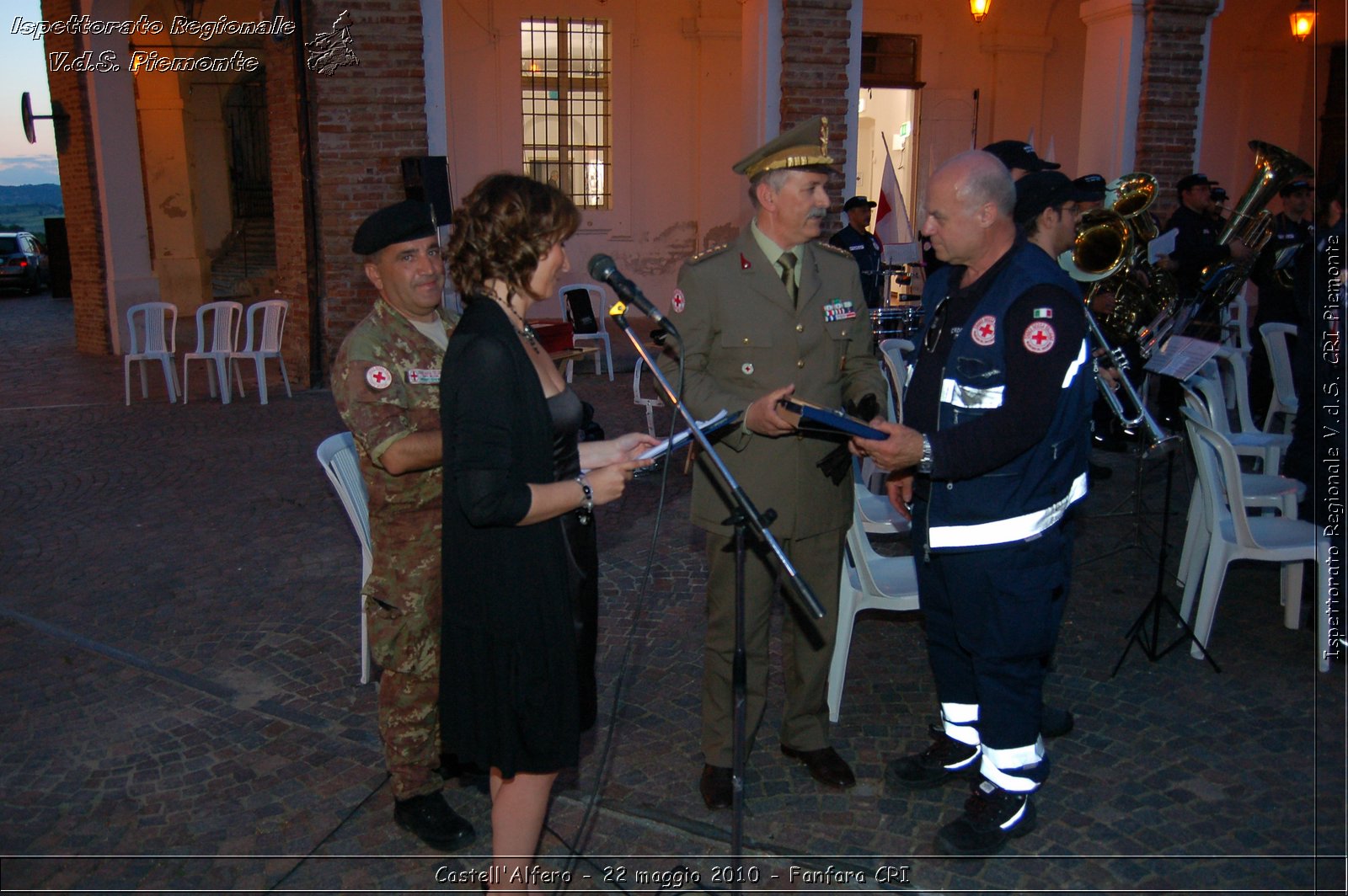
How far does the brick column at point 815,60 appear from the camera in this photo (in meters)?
10.3

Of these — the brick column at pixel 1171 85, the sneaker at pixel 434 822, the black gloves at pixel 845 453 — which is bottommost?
the sneaker at pixel 434 822

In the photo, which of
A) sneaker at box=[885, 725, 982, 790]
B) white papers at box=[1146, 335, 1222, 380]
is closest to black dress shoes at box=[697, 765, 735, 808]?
sneaker at box=[885, 725, 982, 790]

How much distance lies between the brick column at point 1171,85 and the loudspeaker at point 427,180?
7477 mm

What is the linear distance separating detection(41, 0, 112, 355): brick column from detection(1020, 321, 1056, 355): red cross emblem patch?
1321cm

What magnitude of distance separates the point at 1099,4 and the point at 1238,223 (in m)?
4.77

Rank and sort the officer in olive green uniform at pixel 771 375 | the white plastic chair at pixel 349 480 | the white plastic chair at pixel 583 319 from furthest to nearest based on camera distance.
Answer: the white plastic chair at pixel 583 319 < the white plastic chair at pixel 349 480 < the officer in olive green uniform at pixel 771 375

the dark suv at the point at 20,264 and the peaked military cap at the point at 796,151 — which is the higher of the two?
the peaked military cap at the point at 796,151

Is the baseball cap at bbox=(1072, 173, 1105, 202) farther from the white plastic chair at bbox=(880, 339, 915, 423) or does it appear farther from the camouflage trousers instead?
the camouflage trousers

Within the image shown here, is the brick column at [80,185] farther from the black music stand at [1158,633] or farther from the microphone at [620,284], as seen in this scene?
the black music stand at [1158,633]

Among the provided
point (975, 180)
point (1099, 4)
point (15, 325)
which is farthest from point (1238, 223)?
point (15, 325)

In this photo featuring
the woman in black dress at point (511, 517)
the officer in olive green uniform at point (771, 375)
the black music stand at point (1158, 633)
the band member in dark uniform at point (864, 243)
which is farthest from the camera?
the band member in dark uniform at point (864, 243)

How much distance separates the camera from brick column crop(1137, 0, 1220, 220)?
36.2 feet

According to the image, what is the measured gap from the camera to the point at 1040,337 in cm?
285

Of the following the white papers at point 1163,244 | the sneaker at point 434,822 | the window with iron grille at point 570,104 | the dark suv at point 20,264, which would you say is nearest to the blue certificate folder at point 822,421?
the sneaker at point 434,822
